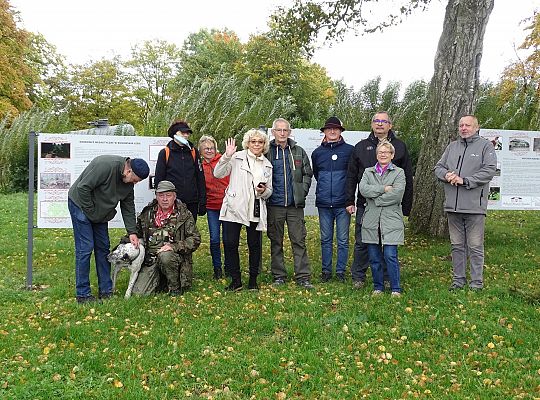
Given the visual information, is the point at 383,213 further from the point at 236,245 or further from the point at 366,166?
the point at 236,245

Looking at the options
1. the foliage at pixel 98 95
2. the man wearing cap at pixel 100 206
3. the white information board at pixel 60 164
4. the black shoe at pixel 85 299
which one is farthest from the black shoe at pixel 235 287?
the foliage at pixel 98 95

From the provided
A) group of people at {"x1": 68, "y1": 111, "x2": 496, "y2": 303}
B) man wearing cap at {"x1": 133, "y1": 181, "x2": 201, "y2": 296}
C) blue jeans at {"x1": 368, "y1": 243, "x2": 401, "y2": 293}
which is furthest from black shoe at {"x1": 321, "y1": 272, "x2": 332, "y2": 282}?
man wearing cap at {"x1": 133, "y1": 181, "x2": 201, "y2": 296}

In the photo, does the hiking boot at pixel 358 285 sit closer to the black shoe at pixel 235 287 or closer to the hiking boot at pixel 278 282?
the hiking boot at pixel 278 282

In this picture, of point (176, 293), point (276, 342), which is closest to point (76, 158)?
point (176, 293)

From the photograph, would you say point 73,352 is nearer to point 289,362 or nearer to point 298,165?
point 289,362

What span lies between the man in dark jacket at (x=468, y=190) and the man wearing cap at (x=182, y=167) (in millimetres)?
2920

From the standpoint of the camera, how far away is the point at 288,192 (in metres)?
6.60

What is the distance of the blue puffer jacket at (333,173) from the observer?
6.81m

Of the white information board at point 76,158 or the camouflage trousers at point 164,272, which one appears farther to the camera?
the white information board at point 76,158

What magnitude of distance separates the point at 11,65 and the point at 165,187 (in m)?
30.3

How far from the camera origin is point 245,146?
6.48 m

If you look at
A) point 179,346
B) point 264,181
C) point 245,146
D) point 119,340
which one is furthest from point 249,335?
point 245,146

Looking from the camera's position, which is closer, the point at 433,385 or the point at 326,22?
the point at 433,385

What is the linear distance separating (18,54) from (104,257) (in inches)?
1255
